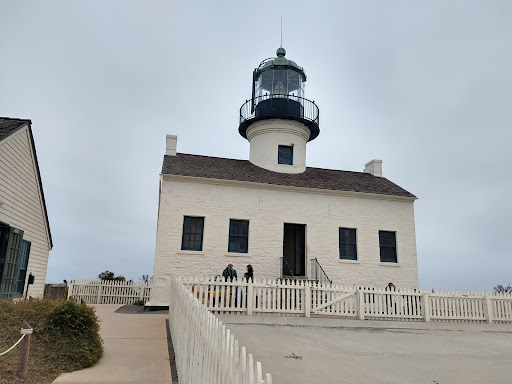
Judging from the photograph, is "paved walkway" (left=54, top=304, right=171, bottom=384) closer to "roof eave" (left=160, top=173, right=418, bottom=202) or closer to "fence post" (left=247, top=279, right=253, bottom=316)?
"fence post" (left=247, top=279, right=253, bottom=316)

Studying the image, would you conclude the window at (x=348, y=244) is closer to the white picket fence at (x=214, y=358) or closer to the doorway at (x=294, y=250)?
the doorway at (x=294, y=250)

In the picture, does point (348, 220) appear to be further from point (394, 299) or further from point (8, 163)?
point (8, 163)

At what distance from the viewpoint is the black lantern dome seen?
21016 millimetres

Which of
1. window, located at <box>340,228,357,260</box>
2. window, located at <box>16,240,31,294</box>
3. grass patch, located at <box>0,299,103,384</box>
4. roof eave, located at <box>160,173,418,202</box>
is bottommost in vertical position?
grass patch, located at <box>0,299,103,384</box>

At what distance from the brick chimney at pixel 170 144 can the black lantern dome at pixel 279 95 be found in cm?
448

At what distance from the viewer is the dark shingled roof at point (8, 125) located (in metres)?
10.7

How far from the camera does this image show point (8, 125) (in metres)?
11.5

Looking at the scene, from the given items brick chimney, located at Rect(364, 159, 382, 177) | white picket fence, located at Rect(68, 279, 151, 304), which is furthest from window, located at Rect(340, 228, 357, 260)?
white picket fence, located at Rect(68, 279, 151, 304)

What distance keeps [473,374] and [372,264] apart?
39.9 ft

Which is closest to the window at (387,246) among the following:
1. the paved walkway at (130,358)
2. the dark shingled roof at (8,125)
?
the paved walkway at (130,358)

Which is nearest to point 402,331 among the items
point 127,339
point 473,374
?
point 473,374

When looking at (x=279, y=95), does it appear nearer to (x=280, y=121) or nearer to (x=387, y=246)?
(x=280, y=121)

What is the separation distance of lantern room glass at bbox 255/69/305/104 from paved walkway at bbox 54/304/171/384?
1605 cm

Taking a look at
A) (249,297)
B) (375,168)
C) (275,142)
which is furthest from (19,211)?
(375,168)
